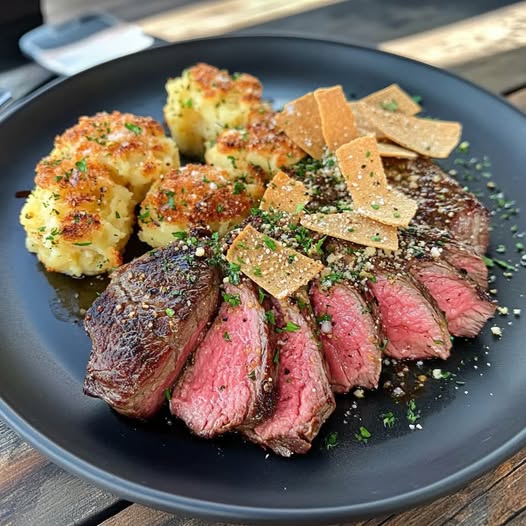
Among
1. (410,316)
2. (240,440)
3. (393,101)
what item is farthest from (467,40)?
(240,440)

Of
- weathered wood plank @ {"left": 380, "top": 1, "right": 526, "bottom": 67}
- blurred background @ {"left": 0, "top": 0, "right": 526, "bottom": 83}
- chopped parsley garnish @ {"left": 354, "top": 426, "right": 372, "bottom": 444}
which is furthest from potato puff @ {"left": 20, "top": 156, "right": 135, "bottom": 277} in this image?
weathered wood plank @ {"left": 380, "top": 1, "right": 526, "bottom": 67}

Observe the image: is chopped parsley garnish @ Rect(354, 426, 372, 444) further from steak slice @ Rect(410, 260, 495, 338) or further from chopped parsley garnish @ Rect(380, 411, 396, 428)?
steak slice @ Rect(410, 260, 495, 338)

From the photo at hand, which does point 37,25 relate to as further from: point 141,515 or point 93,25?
point 141,515

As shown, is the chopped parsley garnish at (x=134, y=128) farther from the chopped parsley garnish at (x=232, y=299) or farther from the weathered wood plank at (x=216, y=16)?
the weathered wood plank at (x=216, y=16)

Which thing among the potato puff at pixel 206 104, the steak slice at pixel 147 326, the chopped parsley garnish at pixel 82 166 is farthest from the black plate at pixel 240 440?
the potato puff at pixel 206 104

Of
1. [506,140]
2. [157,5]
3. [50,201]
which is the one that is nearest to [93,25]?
[157,5]

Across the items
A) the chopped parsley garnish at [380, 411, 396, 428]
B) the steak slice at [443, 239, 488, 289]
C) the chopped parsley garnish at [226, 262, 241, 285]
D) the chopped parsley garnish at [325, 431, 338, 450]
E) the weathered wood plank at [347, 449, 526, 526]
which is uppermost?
the chopped parsley garnish at [226, 262, 241, 285]
